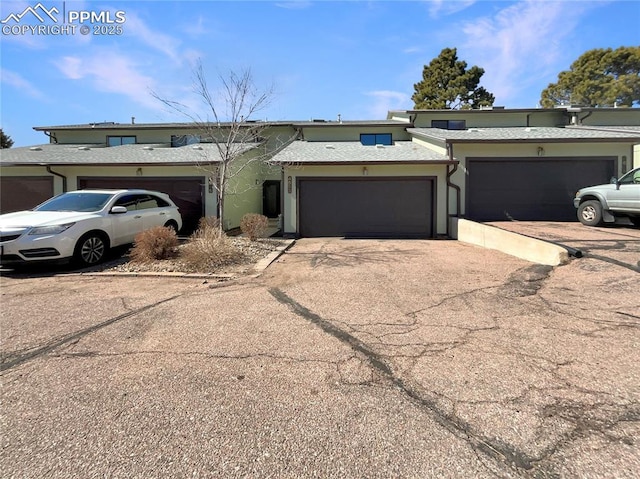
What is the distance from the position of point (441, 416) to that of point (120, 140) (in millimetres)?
20970

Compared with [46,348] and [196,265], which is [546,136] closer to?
[196,265]

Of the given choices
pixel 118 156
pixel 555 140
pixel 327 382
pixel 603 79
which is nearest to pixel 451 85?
pixel 603 79

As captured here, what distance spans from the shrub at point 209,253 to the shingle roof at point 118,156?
15.6 ft

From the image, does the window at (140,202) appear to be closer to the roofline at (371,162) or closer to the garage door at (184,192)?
the garage door at (184,192)

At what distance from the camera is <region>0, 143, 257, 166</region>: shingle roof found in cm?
1314

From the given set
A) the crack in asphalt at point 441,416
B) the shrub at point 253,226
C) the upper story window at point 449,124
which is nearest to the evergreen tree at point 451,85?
the upper story window at point 449,124

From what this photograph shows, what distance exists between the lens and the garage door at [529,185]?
12930 mm

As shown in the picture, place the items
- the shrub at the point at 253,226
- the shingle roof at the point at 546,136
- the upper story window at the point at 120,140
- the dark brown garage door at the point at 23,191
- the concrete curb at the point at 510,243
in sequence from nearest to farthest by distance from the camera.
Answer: the concrete curb at the point at 510,243 → the shrub at the point at 253,226 → the shingle roof at the point at 546,136 → the dark brown garage door at the point at 23,191 → the upper story window at the point at 120,140

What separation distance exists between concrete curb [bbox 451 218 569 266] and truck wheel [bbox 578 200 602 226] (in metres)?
3.49

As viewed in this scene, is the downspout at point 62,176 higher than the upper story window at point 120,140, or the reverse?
the upper story window at point 120,140

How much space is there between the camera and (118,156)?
14.3 meters

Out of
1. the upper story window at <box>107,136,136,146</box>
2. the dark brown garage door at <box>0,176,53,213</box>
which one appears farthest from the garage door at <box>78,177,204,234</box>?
the upper story window at <box>107,136,136,146</box>

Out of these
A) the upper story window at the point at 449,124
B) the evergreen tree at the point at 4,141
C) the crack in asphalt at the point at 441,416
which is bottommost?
the crack in asphalt at the point at 441,416

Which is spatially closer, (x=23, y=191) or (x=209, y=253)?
(x=209, y=253)
